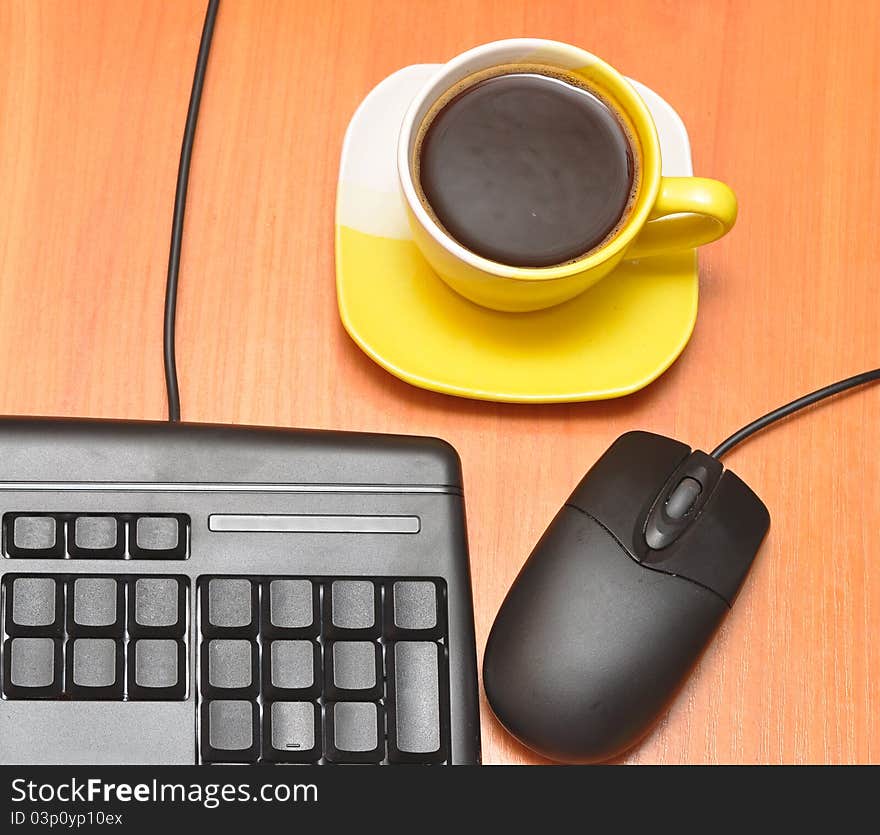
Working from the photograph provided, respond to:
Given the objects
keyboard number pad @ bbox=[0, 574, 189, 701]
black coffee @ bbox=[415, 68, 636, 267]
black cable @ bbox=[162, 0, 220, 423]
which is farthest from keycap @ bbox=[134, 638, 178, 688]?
black coffee @ bbox=[415, 68, 636, 267]

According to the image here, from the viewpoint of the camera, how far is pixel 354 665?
41cm

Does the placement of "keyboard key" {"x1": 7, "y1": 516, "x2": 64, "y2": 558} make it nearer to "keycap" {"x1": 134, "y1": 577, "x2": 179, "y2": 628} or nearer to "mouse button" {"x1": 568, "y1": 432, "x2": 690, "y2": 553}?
"keycap" {"x1": 134, "y1": 577, "x2": 179, "y2": 628}

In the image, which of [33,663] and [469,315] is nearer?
[33,663]

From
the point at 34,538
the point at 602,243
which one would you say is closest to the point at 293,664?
the point at 34,538

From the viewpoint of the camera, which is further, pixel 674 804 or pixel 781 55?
pixel 781 55

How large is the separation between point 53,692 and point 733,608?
0.29m

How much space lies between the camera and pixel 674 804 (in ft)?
1.43

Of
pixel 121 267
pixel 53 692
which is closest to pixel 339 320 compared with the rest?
pixel 121 267

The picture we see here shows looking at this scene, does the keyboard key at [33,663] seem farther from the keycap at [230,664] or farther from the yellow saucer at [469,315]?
the yellow saucer at [469,315]

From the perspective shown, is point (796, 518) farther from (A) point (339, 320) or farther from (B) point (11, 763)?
(B) point (11, 763)

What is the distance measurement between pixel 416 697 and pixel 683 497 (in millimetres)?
144

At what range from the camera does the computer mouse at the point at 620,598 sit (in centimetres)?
42

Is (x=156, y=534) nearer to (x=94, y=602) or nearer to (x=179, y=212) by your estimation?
(x=94, y=602)

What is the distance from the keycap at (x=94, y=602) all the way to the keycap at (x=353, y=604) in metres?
0.09
